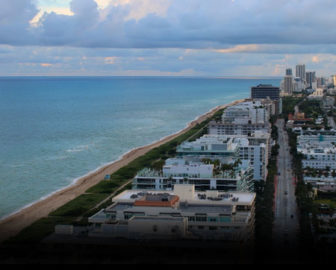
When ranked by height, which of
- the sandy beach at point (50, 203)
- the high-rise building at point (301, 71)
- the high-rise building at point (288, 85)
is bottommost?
the sandy beach at point (50, 203)

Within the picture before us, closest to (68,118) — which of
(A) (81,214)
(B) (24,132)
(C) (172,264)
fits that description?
(B) (24,132)

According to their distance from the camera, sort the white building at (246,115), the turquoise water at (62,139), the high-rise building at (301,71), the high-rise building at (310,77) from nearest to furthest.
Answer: the turquoise water at (62,139), the white building at (246,115), the high-rise building at (310,77), the high-rise building at (301,71)

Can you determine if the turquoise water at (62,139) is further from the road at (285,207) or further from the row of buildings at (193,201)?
the road at (285,207)

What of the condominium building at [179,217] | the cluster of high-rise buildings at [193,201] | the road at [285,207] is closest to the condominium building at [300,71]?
the road at [285,207]

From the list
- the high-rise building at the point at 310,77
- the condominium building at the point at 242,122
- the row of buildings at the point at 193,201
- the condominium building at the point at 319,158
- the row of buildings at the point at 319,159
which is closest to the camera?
the row of buildings at the point at 193,201

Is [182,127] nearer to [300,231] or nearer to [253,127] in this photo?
[253,127]

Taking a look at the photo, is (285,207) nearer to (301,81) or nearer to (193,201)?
(193,201)
